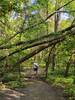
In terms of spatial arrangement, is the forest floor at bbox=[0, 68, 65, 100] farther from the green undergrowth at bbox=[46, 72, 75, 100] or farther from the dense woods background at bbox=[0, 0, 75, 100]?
the dense woods background at bbox=[0, 0, 75, 100]

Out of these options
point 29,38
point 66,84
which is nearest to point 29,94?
point 29,38

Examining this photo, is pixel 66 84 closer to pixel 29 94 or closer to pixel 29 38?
pixel 29 94

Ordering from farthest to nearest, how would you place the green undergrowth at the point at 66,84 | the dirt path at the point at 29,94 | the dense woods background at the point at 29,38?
the green undergrowth at the point at 66,84, the dirt path at the point at 29,94, the dense woods background at the point at 29,38

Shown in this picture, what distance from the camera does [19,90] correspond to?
16.0 metres

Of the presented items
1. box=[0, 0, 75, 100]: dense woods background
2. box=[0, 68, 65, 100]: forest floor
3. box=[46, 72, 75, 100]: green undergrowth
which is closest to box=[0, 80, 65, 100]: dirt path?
box=[0, 68, 65, 100]: forest floor

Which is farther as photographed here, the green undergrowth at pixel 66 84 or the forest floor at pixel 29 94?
the green undergrowth at pixel 66 84

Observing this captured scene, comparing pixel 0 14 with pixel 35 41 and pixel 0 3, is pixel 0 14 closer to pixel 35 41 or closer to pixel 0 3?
pixel 0 3

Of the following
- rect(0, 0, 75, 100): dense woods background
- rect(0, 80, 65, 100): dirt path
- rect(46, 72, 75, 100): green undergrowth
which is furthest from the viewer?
rect(46, 72, 75, 100): green undergrowth

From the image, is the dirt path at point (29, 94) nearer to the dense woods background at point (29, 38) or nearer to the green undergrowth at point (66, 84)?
the green undergrowth at point (66, 84)

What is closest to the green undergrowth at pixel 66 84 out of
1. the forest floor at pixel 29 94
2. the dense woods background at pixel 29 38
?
the dense woods background at pixel 29 38

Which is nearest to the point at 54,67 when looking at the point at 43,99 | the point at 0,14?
the point at 43,99

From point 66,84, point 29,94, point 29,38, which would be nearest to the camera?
point 29,38

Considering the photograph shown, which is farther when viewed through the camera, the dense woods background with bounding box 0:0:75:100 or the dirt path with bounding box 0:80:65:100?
the dirt path with bounding box 0:80:65:100

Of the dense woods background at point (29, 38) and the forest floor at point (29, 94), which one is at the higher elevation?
the dense woods background at point (29, 38)
